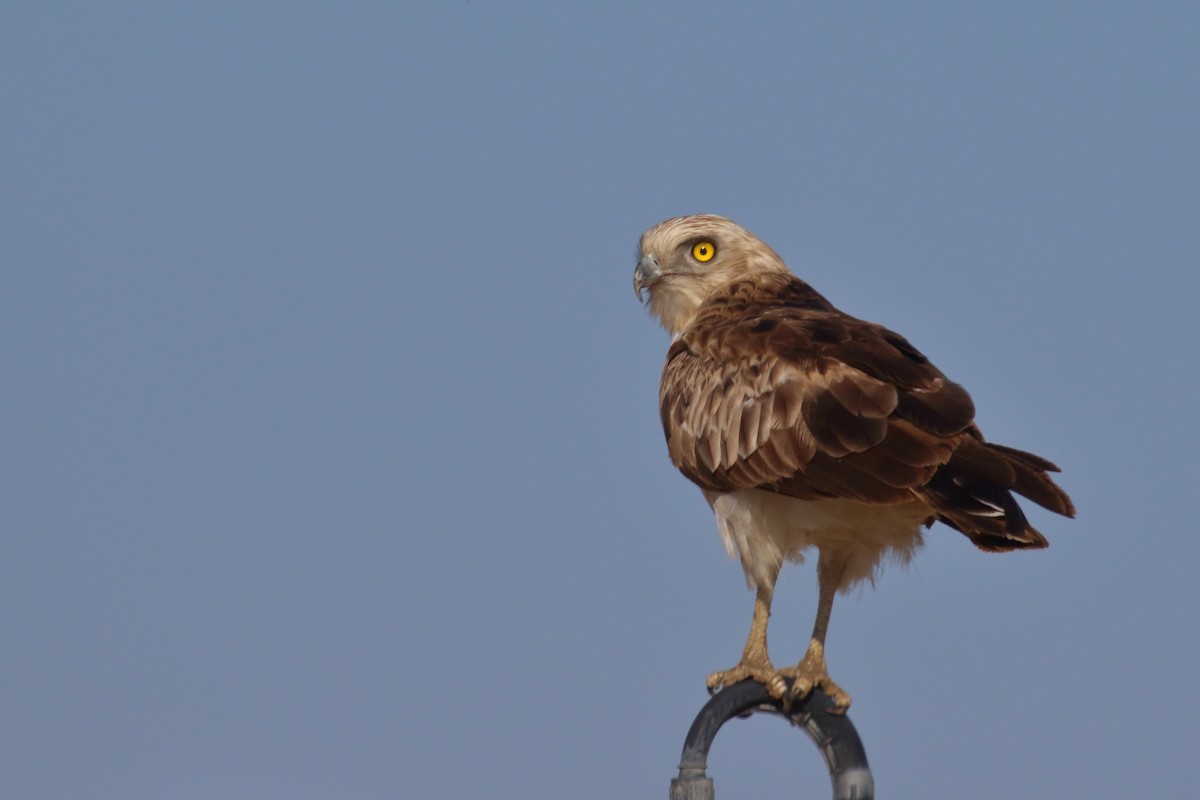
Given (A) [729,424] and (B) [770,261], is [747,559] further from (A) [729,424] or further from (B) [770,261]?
(B) [770,261]

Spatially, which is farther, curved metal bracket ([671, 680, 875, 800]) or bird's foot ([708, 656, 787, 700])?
bird's foot ([708, 656, 787, 700])

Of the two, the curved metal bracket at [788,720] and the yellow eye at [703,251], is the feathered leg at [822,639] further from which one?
the yellow eye at [703,251]

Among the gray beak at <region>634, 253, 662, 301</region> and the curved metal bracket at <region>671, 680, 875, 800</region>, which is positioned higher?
the gray beak at <region>634, 253, 662, 301</region>

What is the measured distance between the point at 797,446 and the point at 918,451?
0.75 m

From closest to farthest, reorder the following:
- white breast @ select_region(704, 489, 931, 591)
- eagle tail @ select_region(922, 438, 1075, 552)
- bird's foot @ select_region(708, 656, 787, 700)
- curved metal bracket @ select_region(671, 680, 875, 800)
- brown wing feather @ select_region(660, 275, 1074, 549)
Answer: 1. curved metal bracket @ select_region(671, 680, 875, 800)
2. eagle tail @ select_region(922, 438, 1075, 552)
3. brown wing feather @ select_region(660, 275, 1074, 549)
4. bird's foot @ select_region(708, 656, 787, 700)
5. white breast @ select_region(704, 489, 931, 591)

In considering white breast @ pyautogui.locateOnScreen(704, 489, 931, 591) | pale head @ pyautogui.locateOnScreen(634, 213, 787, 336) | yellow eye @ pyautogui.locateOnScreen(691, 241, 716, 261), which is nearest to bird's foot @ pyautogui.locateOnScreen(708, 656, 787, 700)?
white breast @ pyautogui.locateOnScreen(704, 489, 931, 591)

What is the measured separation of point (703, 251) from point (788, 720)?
4.04 meters

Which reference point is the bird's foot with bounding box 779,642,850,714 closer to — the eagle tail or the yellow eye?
the eagle tail

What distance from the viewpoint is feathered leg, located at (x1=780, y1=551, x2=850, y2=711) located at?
8.28 metres

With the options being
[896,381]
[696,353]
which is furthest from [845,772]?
[696,353]

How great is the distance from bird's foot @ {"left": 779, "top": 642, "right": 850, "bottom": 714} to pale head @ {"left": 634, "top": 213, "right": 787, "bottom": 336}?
2568mm

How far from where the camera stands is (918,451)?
7742mm

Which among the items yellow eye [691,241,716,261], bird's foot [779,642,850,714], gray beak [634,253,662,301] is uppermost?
yellow eye [691,241,716,261]

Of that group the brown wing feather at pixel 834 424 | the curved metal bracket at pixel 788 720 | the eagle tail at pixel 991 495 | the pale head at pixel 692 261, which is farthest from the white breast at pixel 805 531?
the pale head at pixel 692 261
